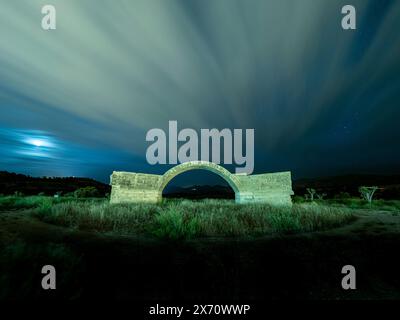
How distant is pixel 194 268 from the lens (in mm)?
4301

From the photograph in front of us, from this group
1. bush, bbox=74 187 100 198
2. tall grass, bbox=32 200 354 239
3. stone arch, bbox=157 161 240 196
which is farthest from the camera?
bush, bbox=74 187 100 198

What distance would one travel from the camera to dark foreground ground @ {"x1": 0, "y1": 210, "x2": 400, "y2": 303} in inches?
136

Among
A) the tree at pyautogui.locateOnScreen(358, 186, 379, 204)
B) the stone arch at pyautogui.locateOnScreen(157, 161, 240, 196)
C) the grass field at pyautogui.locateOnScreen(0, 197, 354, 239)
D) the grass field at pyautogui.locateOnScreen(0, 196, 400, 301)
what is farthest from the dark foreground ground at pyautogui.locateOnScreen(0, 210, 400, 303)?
the tree at pyautogui.locateOnScreen(358, 186, 379, 204)

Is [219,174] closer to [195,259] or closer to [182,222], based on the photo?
[182,222]

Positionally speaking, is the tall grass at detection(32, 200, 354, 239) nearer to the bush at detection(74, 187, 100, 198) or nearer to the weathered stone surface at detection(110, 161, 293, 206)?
the weathered stone surface at detection(110, 161, 293, 206)

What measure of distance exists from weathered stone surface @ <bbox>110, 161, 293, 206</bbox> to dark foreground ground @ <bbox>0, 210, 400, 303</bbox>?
21.0 ft

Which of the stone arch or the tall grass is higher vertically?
the stone arch

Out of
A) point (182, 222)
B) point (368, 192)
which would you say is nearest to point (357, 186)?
point (368, 192)

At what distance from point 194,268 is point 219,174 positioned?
11608 millimetres

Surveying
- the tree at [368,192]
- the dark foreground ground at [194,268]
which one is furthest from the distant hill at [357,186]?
the dark foreground ground at [194,268]

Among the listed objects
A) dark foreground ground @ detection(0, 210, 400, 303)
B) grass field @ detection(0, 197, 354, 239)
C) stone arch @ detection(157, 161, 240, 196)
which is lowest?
dark foreground ground @ detection(0, 210, 400, 303)

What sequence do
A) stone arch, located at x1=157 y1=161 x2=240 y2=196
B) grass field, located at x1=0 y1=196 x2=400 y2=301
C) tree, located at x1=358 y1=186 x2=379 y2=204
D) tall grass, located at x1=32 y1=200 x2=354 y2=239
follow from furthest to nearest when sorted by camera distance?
1. tree, located at x1=358 y1=186 x2=379 y2=204
2. stone arch, located at x1=157 y1=161 x2=240 y2=196
3. tall grass, located at x1=32 y1=200 x2=354 y2=239
4. grass field, located at x1=0 y1=196 x2=400 y2=301

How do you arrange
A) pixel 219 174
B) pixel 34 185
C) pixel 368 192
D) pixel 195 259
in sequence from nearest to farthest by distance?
pixel 195 259 → pixel 219 174 → pixel 368 192 → pixel 34 185

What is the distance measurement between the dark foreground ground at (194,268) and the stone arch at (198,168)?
27.3ft
